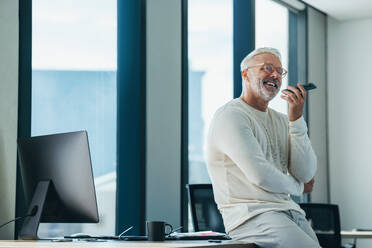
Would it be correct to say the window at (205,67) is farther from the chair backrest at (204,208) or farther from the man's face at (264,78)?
the man's face at (264,78)

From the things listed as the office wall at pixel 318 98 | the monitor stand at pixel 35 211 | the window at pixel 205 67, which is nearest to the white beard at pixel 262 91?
the monitor stand at pixel 35 211

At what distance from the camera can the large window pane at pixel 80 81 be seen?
3.75 m

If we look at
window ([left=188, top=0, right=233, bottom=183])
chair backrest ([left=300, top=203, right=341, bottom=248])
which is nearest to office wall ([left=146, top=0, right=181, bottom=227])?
window ([left=188, top=0, right=233, bottom=183])

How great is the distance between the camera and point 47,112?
3803 millimetres

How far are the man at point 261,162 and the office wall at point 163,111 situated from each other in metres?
1.35

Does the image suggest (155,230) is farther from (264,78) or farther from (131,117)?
(131,117)

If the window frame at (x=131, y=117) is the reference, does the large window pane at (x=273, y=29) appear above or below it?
above

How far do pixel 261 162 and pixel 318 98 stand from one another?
4324 millimetres

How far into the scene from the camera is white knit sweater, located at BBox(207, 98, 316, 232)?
272 centimetres

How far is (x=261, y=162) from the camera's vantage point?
8.89 feet

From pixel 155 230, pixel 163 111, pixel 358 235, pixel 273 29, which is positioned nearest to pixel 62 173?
pixel 155 230

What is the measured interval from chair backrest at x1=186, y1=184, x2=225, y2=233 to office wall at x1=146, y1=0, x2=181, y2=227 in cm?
47

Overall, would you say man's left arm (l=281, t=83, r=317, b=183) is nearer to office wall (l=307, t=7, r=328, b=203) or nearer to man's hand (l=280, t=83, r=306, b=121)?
man's hand (l=280, t=83, r=306, b=121)

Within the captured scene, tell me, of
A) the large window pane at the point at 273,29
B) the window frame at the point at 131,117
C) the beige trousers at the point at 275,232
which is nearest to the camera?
the beige trousers at the point at 275,232
